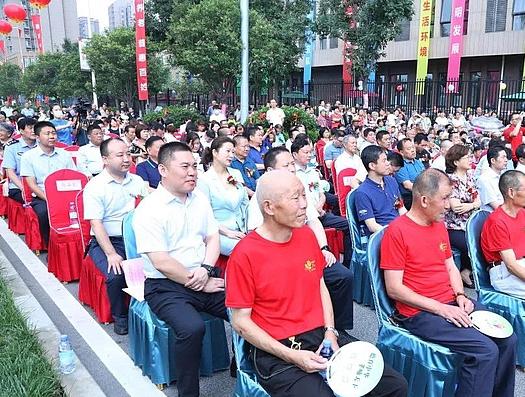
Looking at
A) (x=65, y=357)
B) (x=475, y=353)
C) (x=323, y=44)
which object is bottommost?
(x=65, y=357)

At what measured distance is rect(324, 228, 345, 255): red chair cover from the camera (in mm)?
5121

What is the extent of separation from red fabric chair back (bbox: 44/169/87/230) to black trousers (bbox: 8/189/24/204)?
1284 millimetres

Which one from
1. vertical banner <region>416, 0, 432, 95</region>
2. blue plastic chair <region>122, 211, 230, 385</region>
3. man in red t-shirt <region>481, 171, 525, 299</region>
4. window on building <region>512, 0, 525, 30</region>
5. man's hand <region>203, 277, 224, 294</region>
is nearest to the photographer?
blue plastic chair <region>122, 211, 230, 385</region>

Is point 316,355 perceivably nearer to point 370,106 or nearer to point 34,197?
point 34,197

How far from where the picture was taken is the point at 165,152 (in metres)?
3.11

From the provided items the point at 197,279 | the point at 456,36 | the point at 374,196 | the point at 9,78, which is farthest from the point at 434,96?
the point at 9,78

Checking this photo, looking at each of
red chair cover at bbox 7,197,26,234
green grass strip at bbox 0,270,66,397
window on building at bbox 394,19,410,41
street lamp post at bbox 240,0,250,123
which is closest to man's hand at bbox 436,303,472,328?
green grass strip at bbox 0,270,66,397

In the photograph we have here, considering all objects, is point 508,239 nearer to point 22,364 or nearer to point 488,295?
point 488,295

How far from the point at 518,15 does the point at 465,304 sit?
21091mm

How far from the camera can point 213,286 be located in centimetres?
305

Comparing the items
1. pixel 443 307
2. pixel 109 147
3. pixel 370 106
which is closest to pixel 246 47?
pixel 370 106

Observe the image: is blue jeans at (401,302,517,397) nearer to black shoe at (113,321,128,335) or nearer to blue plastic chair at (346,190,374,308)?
blue plastic chair at (346,190,374,308)

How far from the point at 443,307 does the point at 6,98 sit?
58025 mm

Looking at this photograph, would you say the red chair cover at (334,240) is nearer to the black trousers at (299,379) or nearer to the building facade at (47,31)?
the black trousers at (299,379)
